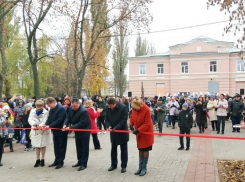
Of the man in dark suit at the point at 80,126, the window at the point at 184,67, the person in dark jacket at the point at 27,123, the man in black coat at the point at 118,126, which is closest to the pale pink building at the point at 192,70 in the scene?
the window at the point at 184,67

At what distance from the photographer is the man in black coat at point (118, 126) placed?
775 centimetres

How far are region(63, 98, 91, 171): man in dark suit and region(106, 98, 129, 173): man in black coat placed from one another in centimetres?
68

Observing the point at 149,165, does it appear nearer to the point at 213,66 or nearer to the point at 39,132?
the point at 39,132

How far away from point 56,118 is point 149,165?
285 centimetres

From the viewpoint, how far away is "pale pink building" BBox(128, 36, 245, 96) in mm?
40188

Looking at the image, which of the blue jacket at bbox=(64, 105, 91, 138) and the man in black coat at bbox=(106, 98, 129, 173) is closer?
the man in black coat at bbox=(106, 98, 129, 173)

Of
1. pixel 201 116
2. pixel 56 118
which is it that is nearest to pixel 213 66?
pixel 201 116

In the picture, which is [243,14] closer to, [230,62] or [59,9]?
[59,9]

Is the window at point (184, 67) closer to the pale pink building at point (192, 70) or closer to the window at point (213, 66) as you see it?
the pale pink building at point (192, 70)

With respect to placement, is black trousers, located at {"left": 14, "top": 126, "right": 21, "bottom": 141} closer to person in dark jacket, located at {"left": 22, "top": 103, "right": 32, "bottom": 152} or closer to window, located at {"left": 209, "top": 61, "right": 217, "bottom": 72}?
person in dark jacket, located at {"left": 22, "top": 103, "right": 32, "bottom": 152}

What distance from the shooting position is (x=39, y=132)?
8.45m

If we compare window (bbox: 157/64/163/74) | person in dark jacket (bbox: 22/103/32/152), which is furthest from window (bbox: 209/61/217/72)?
person in dark jacket (bbox: 22/103/32/152)

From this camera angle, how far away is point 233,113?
16.1 metres

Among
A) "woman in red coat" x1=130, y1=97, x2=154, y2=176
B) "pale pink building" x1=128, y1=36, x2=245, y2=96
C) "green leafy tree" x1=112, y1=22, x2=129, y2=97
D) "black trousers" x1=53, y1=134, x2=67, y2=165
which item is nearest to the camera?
"woman in red coat" x1=130, y1=97, x2=154, y2=176
